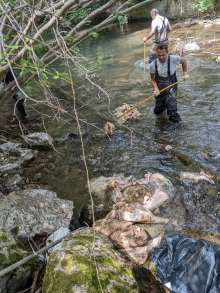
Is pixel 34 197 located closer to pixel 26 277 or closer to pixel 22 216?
pixel 22 216

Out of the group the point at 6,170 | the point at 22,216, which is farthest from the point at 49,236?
the point at 6,170

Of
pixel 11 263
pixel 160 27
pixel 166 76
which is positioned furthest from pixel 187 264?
pixel 160 27

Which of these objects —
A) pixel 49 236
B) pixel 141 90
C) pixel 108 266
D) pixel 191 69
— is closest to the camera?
pixel 108 266

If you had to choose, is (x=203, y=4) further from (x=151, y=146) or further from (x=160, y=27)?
(x=151, y=146)

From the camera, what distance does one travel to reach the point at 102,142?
7.66 m

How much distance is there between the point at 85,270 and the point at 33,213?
1.31 metres

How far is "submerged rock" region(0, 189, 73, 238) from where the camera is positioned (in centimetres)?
431

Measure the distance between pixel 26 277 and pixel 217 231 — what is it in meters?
2.21

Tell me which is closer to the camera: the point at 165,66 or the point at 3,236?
the point at 3,236

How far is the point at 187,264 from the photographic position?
3.73 meters

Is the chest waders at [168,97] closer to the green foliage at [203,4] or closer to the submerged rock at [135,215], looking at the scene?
the submerged rock at [135,215]

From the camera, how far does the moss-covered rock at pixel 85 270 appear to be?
337 cm

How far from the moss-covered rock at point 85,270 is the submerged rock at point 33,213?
2.19ft

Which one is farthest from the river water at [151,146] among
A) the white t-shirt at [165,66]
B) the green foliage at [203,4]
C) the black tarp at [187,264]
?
the green foliage at [203,4]
